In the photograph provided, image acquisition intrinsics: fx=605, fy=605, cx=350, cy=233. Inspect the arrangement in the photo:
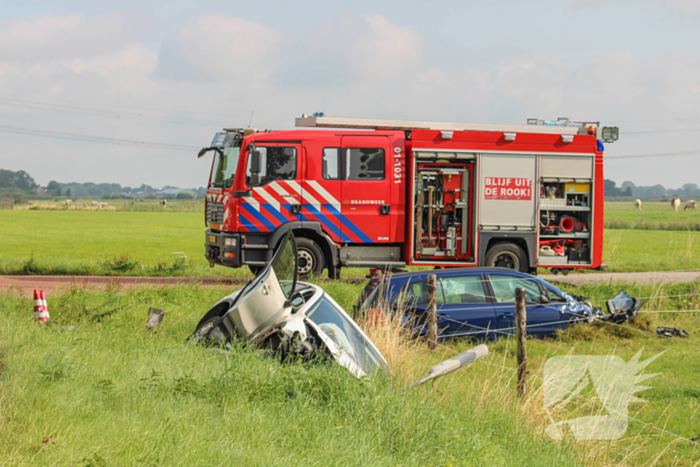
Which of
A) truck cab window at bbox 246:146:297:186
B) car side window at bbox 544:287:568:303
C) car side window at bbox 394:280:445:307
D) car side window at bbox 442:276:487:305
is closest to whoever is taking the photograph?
car side window at bbox 394:280:445:307

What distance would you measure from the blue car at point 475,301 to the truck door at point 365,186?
354 cm

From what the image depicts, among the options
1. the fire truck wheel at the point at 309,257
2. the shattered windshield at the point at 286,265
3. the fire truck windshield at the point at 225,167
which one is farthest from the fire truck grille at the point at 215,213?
the shattered windshield at the point at 286,265

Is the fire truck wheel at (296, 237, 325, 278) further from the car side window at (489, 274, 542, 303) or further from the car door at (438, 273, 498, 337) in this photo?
the car side window at (489, 274, 542, 303)

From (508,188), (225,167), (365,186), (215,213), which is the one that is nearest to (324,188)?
(365,186)

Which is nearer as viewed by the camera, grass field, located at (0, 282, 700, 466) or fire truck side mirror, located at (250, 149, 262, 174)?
grass field, located at (0, 282, 700, 466)

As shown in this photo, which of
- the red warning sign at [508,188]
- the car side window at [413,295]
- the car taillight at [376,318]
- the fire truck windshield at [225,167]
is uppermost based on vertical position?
the fire truck windshield at [225,167]

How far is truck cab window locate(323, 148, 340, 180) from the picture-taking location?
12742 mm

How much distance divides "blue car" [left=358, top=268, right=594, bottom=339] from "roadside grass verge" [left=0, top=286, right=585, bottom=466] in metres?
3.27

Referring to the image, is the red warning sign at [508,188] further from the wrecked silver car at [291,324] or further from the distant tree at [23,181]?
the distant tree at [23,181]

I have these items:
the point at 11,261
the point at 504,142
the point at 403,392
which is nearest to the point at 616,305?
the point at 504,142

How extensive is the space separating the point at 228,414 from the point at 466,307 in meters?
5.88

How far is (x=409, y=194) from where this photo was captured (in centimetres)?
1292

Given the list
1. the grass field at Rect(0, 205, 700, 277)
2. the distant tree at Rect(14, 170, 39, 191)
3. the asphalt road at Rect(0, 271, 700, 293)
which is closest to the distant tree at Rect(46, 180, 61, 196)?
the distant tree at Rect(14, 170, 39, 191)

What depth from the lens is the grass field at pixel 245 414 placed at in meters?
3.38
